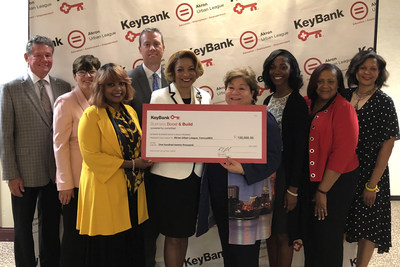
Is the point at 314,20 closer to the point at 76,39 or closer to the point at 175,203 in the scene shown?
the point at 175,203

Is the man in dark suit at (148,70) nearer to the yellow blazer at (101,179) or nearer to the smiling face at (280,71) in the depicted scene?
the yellow blazer at (101,179)

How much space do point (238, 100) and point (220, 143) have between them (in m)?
0.28

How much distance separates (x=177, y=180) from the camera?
1.99 meters

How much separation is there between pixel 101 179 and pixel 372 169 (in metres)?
1.96

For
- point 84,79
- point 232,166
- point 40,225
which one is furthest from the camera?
point 40,225

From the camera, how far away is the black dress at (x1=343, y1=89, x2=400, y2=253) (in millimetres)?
2193

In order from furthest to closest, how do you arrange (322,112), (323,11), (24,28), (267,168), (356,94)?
(24,28) → (323,11) → (356,94) → (322,112) → (267,168)

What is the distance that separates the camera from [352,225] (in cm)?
237

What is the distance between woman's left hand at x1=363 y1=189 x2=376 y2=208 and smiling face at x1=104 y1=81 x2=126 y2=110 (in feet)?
6.29

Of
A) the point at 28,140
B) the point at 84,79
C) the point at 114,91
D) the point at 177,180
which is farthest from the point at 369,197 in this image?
the point at 28,140

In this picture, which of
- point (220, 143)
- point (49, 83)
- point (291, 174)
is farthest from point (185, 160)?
point (49, 83)

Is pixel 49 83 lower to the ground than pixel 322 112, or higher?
higher

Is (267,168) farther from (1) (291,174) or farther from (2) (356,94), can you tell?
(2) (356,94)

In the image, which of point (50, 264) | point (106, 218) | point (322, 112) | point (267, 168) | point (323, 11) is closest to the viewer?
point (267, 168)
